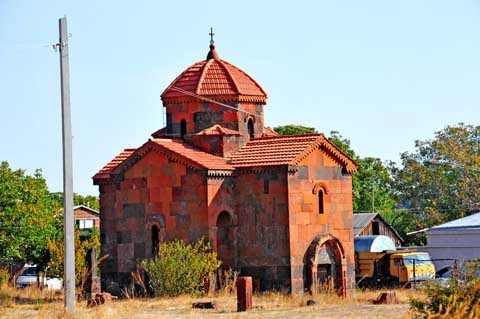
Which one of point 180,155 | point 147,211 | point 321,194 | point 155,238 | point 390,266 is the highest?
point 180,155

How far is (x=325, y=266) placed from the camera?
138 feet

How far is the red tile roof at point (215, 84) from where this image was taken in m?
43.2

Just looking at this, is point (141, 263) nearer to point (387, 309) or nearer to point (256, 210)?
point (256, 210)

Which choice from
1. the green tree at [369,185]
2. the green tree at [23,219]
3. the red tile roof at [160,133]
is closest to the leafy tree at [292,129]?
the green tree at [369,185]

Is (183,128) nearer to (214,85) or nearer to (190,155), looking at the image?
(214,85)

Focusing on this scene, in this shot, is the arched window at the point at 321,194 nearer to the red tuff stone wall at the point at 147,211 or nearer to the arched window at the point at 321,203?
the arched window at the point at 321,203

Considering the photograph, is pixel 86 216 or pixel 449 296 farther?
pixel 86 216

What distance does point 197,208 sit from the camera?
40562mm

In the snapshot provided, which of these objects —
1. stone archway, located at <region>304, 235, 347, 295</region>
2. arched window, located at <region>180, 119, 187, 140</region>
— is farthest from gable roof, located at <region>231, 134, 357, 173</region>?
stone archway, located at <region>304, 235, 347, 295</region>

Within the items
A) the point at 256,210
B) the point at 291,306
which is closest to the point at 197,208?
the point at 256,210

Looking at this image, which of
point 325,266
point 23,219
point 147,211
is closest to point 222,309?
point 147,211

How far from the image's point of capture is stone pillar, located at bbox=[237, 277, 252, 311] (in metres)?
31.0

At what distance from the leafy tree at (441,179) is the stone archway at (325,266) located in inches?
1231

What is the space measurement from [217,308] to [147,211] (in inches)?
412
